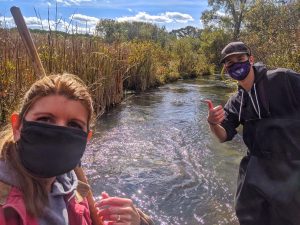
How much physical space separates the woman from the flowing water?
343 centimetres

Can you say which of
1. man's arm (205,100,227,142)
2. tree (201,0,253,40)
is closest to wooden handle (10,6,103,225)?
man's arm (205,100,227,142)

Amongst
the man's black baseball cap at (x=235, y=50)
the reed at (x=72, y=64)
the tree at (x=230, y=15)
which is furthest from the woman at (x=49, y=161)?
the tree at (x=230, y=15)

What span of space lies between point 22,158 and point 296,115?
2.57m

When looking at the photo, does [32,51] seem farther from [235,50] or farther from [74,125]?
[235,50]

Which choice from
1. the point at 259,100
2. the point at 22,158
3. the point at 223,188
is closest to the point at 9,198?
the point at 22,158

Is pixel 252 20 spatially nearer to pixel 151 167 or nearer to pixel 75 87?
pixel 151 167

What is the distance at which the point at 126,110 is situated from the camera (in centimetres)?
1190

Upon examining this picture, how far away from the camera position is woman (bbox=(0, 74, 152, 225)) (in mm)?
1463

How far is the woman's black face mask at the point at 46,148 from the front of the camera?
59.7 inches

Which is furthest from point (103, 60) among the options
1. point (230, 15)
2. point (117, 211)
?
point (230, 15)

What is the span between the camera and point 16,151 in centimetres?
158

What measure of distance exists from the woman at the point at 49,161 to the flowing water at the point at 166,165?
11.3 ft

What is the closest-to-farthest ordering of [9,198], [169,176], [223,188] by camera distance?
[9,198], [223,188], [169,176]

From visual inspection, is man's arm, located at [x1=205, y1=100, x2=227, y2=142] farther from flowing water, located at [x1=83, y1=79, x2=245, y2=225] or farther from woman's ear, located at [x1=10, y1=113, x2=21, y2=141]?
woman's ear, located at [x1=10, y1=113, x2=21, y2=141]
